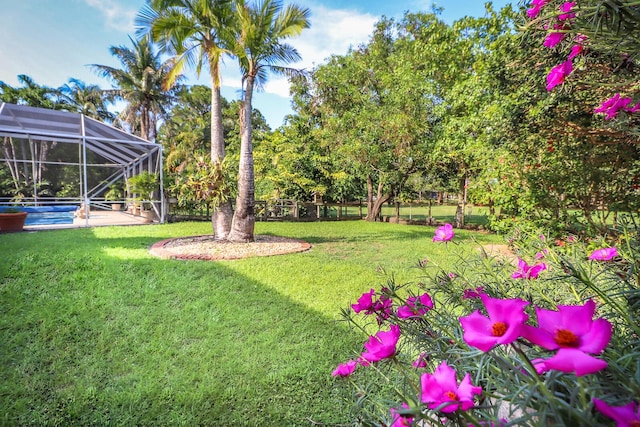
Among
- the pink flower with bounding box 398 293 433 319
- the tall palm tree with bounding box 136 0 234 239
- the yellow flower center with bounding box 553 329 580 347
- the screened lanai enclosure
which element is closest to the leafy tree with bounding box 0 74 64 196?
the screened lanai enclosure

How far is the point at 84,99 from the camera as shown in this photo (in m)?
20.7

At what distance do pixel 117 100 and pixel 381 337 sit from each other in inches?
956

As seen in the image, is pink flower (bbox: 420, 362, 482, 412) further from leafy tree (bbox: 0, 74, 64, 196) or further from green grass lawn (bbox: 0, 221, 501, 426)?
leafy tree (bbox: 0, 74, 64, 196)

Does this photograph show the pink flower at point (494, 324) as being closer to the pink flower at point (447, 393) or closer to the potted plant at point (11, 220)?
the pink flower at point (447, 393)

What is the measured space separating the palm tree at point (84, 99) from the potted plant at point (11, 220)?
47.6ft

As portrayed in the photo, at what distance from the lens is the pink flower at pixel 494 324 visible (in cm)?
48

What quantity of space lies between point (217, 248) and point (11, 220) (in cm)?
583

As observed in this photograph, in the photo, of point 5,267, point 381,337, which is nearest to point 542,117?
point 381,337

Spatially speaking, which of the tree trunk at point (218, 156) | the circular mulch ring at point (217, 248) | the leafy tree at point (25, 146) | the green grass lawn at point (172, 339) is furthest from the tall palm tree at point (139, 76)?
the green grass lawn at point (172, 339)

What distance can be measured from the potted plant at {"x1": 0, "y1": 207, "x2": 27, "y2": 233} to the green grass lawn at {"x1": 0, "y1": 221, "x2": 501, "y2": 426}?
3.42 m

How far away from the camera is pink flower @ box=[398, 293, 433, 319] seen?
36.5 inches

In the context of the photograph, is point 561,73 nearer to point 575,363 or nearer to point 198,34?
point 575,363

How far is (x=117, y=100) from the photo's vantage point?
1989 centimetres

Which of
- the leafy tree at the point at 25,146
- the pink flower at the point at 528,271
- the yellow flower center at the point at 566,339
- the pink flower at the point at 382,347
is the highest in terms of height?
the leafy tree at the point at 25,146
